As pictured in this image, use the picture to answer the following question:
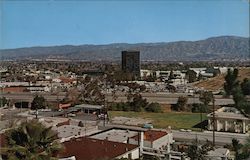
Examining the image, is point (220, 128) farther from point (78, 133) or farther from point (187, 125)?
point (78, 133)

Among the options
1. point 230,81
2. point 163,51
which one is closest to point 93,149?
point 230,81

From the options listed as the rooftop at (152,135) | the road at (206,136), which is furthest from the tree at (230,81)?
the road at (206,136)

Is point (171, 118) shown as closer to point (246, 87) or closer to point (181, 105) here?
point (181, 105)

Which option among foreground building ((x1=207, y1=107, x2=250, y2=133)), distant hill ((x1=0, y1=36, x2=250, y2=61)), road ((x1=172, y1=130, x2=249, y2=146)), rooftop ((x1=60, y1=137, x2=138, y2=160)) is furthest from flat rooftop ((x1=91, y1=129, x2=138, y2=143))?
distant hill ((x1=0, y1=36, x2=250, y2=61))

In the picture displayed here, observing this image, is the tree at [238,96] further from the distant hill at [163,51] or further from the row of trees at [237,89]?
the distant hill at [163,51]

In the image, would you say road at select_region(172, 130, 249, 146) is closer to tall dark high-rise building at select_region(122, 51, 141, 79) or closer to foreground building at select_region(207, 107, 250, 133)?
foreground building at select_region(207, 107, 250, 133)

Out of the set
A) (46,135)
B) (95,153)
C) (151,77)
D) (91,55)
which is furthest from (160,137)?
(91,55)
